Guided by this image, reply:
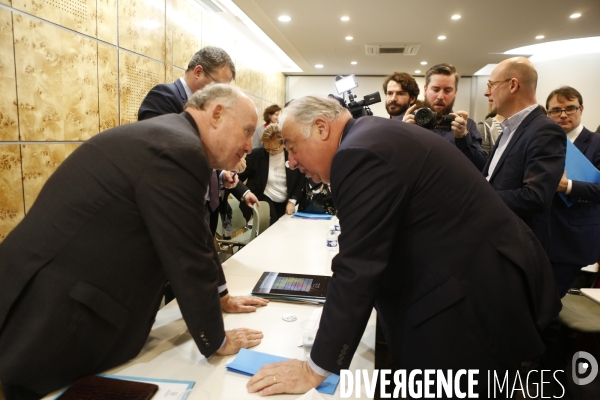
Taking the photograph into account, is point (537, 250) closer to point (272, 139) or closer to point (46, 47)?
point (272, 139)

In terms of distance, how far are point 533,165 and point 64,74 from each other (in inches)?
126

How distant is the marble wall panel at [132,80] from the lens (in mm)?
3646

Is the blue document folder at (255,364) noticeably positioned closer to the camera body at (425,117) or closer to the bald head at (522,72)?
the camera body at (425,117)

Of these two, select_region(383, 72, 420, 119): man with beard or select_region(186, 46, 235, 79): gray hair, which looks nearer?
select_region(186, 46, 235, 79): gray hair

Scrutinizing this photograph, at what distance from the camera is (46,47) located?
9.02 feet

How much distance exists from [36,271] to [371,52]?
7.49m

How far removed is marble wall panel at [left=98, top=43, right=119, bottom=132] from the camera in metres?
3.34

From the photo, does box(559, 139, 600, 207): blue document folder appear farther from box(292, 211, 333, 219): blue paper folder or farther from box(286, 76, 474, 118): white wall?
box(286, 76, 474, 118): white wall

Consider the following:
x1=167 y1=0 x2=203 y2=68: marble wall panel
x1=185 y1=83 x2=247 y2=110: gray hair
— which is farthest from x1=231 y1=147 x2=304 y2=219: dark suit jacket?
x1=185 y1=83 x2=247 y2=110: gray hair

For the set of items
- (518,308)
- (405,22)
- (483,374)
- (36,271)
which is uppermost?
(405,22)

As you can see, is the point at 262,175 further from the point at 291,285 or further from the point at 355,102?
the point at 291,285

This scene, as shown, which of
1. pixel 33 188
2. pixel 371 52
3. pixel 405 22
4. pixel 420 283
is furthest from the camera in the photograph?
pixel 371 52

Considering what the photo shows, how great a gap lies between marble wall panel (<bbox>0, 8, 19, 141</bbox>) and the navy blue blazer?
97 centimetres

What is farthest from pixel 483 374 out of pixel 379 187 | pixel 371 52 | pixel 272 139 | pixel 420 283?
pixel 371 52
